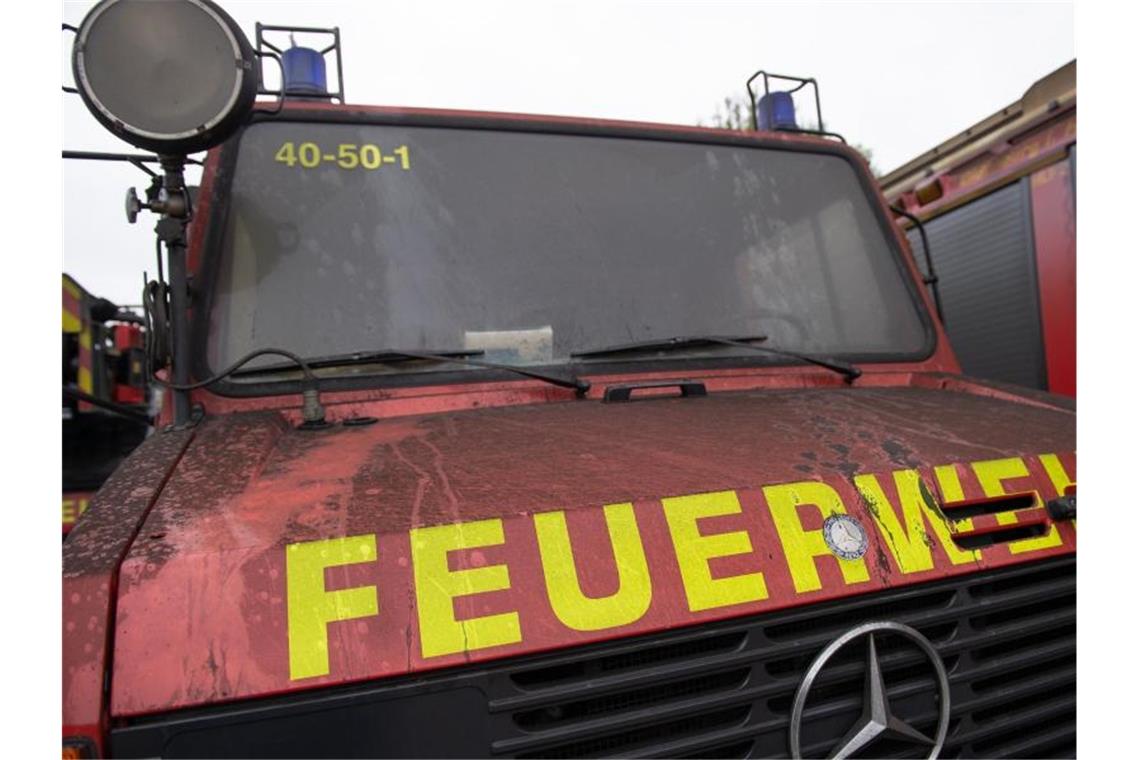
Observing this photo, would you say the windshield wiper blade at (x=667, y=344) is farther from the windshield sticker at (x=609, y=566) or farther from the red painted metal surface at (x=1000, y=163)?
the red painted metal surface at (x=1000, y=163)

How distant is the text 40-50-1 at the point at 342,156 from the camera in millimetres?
2156

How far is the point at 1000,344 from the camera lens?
4.14 m

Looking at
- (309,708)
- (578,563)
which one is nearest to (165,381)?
(309,708)

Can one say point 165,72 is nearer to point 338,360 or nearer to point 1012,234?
point 338,360

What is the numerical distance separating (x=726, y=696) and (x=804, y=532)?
31 cm

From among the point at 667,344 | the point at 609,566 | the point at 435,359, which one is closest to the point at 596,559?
the point at 609,566

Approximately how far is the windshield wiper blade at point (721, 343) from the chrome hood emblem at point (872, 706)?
977 mm

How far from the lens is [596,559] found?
49.8 inches

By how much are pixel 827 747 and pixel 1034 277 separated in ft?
11.0

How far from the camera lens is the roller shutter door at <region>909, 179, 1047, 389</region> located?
12.9ft

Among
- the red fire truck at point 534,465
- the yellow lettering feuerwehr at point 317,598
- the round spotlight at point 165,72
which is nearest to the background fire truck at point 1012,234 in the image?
the red fire truck at point 534,465

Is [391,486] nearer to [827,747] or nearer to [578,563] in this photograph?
[578,563]

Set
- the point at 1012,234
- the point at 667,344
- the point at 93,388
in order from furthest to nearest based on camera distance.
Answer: the point at 93,388 < the point at 1012,234 < the point at 667,344

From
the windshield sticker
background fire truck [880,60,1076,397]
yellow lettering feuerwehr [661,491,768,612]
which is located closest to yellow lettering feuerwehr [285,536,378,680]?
the windshield sticker
